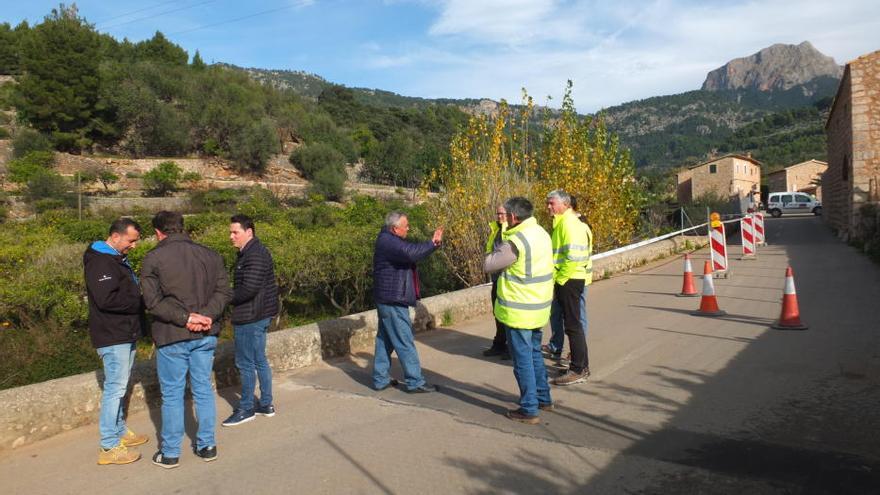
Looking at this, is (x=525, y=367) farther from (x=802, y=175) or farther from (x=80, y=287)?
(x=802, y=175)

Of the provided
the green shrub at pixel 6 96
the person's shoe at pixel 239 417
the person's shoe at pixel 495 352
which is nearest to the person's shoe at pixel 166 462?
the person's shoe at pixel 239 417

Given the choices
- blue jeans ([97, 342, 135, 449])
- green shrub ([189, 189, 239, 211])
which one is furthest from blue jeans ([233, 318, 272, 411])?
green shrub ([189, 189, 239, 211])

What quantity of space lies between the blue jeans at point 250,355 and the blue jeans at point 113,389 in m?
0.87

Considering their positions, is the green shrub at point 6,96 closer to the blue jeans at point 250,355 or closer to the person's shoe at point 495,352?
the person's shoe at point 495,352

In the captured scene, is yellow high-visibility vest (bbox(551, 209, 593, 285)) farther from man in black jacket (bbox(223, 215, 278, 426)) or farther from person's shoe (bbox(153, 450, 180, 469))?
person's shoe (bbox(153, 450, 180, 469))

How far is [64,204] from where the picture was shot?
1377 inches

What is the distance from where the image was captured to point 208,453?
429 cm

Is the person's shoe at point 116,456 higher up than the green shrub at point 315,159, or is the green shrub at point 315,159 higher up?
the green shrub at point 315,159

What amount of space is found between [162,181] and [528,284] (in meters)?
43.6

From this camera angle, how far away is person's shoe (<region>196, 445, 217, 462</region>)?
4285 mm

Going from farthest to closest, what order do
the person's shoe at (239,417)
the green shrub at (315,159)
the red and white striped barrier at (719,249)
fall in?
the green shrub at (315,159), the red and white striped barrier at (719,249), the person's shoe at (239,417)

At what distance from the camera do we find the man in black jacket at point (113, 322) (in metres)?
4.18

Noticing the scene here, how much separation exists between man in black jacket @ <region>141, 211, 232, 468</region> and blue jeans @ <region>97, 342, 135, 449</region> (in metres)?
0.30

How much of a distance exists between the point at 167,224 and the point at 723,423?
13.7ft
